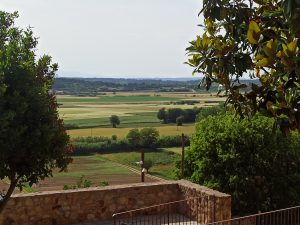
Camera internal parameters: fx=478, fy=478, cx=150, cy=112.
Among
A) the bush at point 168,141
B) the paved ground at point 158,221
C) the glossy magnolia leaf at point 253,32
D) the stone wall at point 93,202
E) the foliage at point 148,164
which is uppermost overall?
the glossy magnolia leaf at point 253,32

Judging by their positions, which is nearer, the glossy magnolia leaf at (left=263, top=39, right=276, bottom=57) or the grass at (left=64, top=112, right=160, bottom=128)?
the glossy magnolia leaf at (left=263, top=39, right=276, bottom=57)

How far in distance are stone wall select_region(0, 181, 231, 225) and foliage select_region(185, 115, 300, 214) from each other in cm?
613

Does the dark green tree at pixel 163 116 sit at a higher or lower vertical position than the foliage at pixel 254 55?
lower

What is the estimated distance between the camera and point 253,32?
4.77 m

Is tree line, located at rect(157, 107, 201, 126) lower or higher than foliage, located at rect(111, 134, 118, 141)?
higher

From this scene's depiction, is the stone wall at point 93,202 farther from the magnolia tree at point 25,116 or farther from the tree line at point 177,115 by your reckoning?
the tree line at point 177,115

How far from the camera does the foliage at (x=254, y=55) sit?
15.4 ft

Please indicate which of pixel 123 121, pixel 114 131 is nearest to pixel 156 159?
pixel 114 131

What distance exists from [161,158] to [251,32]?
65.9m

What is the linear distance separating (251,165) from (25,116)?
41.2 ft

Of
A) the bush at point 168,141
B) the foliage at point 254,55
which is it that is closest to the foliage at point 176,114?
the bush at point 168,141

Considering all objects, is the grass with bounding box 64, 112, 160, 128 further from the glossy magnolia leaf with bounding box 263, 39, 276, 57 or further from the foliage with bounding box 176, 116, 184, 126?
the glossy magnolia leaf with bounding box 263, 39, 276, 57

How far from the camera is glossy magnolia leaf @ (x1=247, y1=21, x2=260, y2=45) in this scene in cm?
473

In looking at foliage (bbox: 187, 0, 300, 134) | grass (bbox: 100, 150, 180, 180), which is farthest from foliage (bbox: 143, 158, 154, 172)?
foliage (bbox: 187, 0, 300, 134)
